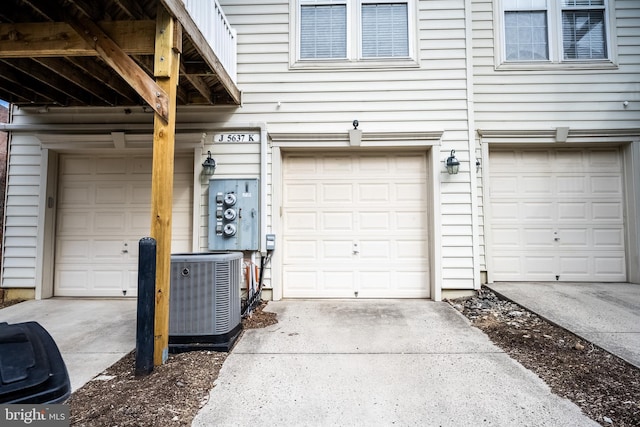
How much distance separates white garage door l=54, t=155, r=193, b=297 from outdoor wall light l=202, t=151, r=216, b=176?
468 millimetres

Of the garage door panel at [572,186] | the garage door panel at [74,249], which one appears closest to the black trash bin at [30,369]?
the garage door panel at [74,249]

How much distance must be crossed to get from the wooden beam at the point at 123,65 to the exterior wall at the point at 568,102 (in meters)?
4.55

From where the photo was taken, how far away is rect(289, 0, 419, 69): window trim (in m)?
5.02

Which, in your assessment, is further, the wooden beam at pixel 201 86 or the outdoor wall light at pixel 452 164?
the outdoor wall light at pixel 452 164

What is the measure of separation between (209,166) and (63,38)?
6.84 feet

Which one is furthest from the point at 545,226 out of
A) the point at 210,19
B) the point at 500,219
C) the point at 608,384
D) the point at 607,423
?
the point at 210,19

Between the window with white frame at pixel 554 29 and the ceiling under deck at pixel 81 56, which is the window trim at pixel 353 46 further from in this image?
the window with white frame at pixel 554 29

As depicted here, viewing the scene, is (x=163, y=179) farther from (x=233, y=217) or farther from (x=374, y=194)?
(x=374, y=194)

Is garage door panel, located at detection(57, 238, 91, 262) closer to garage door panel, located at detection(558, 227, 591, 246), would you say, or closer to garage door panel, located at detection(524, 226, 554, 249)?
garage door panel, located at detection(524, 226, 554, 249)

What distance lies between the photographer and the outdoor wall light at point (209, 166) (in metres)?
4.83

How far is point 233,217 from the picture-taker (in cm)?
477

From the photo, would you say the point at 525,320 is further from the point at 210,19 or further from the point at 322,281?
the point at 210,19

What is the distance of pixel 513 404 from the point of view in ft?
7.36

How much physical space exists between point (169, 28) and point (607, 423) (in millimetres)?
4290
